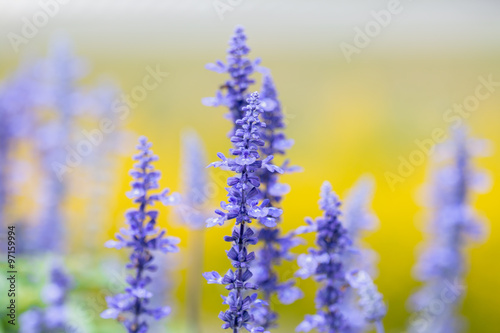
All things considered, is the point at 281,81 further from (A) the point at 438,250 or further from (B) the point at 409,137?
(A) the point at 438,250

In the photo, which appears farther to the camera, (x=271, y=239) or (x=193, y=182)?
(x=193, y=182)

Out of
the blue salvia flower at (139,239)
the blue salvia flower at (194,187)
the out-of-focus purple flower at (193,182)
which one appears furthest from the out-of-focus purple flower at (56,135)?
the blue salvia flower at (139,239)

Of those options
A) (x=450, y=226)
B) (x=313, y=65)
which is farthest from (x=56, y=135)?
(x=313, y=65)

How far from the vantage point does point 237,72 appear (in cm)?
159

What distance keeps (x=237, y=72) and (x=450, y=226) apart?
1.44m

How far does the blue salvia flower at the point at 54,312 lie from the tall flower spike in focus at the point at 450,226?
127cm

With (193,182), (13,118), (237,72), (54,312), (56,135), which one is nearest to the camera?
(237,72)

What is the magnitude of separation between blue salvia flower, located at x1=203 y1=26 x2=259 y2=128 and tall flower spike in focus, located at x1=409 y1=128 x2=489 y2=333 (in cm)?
110

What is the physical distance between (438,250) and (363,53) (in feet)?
16.2

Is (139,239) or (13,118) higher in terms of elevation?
(13,118)

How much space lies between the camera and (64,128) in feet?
10.1

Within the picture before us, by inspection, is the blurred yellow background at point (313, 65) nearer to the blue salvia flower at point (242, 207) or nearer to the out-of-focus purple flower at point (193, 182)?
the out-of-focus purple flower at point (193, 182)

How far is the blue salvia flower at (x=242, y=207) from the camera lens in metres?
1.32

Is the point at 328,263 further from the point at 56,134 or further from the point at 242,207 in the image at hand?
the point at 56,134
